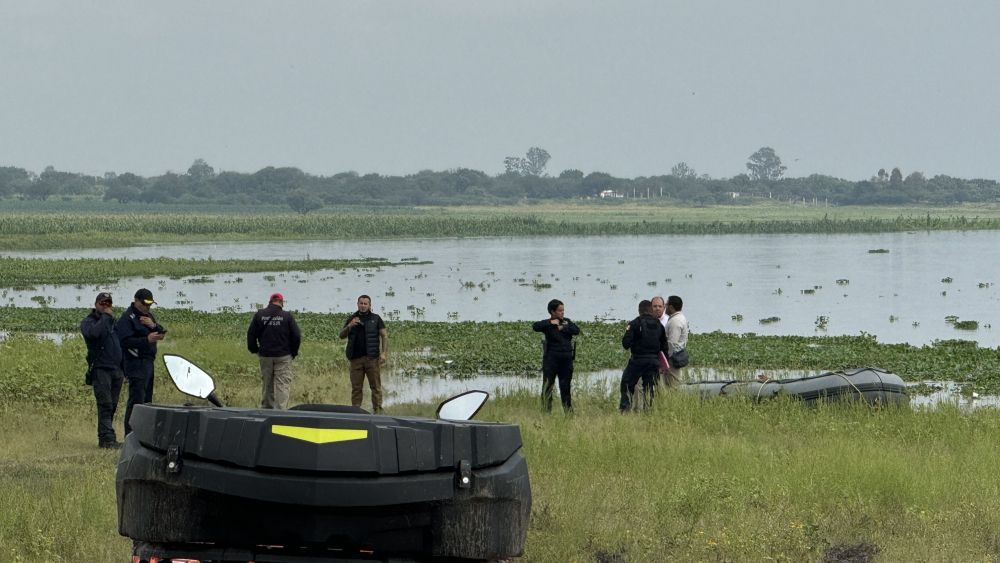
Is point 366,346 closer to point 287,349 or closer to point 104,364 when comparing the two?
point 287,349

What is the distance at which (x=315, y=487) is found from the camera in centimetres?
419

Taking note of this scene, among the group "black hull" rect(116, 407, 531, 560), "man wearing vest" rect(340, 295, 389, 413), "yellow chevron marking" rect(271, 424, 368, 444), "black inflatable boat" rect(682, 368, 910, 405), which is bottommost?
"black inflatable boat" rect(682, 368, 910, 405)

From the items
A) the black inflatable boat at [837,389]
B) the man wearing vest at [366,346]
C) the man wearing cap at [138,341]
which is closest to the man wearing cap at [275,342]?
the man wearing vest at [366,346]

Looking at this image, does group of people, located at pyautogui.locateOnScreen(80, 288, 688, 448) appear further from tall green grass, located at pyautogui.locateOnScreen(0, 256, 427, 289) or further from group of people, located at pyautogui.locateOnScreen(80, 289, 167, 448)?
tall green grass, located at pyautogui.locateOnScreen(0, 256, 427, 289)

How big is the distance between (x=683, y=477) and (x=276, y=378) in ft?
21.8

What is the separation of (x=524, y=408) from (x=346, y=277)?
40009 millimetres

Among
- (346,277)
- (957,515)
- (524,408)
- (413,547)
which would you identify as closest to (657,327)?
(524,408)

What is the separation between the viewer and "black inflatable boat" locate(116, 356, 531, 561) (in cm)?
422

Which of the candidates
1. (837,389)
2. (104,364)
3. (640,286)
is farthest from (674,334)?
(640,286)

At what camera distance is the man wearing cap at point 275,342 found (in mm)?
15945

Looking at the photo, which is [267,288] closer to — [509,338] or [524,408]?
[509,338]

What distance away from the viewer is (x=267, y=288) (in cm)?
5100

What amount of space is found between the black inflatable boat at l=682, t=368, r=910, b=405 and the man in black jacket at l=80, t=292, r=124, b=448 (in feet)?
23.9

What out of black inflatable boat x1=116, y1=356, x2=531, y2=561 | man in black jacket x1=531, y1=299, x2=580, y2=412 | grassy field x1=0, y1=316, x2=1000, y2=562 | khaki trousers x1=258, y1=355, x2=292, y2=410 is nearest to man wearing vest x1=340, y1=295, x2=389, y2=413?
khaki trousers x1=258, y1=355, x2=292, y2=410
